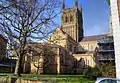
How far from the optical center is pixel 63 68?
65.9 meters

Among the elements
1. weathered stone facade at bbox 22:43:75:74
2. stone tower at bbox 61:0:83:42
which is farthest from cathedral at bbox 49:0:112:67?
weathered stone facade at bbox 22:43:75:74

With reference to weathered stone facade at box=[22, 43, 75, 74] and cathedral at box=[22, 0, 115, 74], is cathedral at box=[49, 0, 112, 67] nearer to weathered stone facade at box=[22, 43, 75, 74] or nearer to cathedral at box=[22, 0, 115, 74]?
cathedral at box=[22, 0, 115, 74]

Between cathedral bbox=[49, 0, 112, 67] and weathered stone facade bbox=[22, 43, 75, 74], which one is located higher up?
cathedral bbox=[49, 0, 112, 67]

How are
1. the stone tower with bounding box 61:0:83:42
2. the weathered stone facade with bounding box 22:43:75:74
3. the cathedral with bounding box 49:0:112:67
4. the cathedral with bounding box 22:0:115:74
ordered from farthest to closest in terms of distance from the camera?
the stone tower with bounding box 61:0:83:42, the cathedral with bounding box 49:0:112:67, the weathered stone facade with bounding box 22:43:75:74, the cathedral with bounding box 22:0:115:74

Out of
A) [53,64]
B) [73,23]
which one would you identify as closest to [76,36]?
[73,23]

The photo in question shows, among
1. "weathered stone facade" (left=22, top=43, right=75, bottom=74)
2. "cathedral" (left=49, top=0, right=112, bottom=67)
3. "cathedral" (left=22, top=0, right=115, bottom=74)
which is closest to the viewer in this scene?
"cathedral" (left=22, top=0, right=115, bottom=74)

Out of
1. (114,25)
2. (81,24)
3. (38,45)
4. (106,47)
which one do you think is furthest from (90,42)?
(114,25)

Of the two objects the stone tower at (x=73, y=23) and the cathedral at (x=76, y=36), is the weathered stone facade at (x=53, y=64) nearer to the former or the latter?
the cathedral at (x=76, y=36)

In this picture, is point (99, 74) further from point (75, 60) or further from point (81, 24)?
point (81, 24)

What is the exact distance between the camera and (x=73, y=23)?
96.2 metres

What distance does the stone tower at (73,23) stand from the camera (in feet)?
310

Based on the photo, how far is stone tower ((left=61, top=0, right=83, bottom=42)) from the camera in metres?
94.6

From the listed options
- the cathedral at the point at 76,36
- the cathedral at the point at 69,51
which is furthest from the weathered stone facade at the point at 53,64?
the cathedral at the point at 76,36

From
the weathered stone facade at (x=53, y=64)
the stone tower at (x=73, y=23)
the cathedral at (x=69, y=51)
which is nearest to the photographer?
the cathedral at (x=69, y=51)
